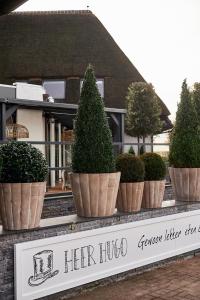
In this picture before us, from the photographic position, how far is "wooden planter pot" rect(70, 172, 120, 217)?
5.56 meters

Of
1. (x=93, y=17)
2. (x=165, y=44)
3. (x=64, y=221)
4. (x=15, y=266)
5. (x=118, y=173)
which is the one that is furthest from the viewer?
(x=93, y=17)

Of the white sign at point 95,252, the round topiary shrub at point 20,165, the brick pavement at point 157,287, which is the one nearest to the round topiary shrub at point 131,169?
the white sign at point 95,252

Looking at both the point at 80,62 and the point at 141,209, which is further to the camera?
the point at 80,62

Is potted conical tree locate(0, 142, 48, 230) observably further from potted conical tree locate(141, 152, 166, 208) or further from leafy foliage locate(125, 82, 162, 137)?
leafy foliage locate(125, 82, 162, 137)

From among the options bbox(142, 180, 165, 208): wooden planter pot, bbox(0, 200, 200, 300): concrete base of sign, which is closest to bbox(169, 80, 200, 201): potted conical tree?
bbox(0, 200, 200, 300): concrete base of sign

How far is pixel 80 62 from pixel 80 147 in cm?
2523

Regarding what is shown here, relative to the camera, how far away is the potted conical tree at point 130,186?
241 inches

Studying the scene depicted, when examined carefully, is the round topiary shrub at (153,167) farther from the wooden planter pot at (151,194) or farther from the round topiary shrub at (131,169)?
the round topiary shrub at (131,169)

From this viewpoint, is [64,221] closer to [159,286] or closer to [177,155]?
[159,286]

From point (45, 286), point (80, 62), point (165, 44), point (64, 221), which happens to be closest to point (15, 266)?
point (45, 286)

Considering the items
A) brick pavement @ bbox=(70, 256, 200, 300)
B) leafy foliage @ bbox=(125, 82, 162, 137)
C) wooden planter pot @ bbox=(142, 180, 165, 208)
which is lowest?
brick pavement @ bbox=(70, 256, 200, 300)

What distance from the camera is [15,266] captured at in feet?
15.0

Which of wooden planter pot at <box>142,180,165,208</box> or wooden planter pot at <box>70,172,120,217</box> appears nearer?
wooden planter pot at <box>70,172,120,217</box>

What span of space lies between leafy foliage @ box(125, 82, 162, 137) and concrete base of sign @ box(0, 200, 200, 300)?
18739 millimetres
